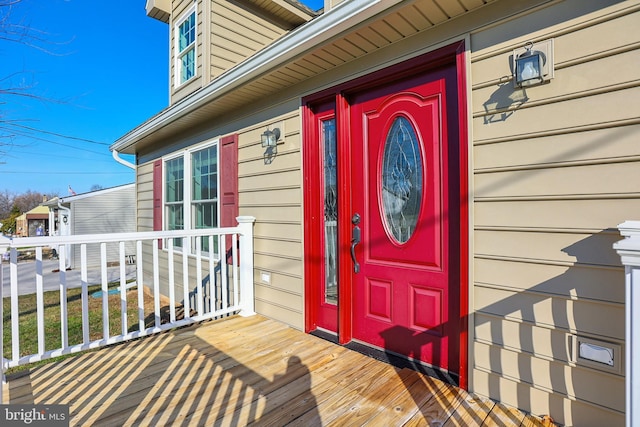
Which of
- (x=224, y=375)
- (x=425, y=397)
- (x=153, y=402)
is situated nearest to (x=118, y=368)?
(x=153, y=402)

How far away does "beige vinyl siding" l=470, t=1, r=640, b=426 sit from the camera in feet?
4.79

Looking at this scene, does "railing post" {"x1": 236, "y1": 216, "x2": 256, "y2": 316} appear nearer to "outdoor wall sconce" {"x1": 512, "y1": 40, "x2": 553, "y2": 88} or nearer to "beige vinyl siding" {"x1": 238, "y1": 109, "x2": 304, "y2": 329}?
"beige vinyl siding" {"x1": 238, "y1": 109, "x2": 304, "y2": 329}

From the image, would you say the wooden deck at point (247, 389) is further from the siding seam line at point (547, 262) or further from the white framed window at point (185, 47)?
the white framed window at point (185, 47)

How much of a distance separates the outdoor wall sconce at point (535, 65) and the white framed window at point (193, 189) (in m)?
3.44

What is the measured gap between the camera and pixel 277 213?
3266mm

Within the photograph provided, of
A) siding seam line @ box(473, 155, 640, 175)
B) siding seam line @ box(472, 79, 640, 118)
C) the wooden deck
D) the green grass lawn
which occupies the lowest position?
the green grass lawn

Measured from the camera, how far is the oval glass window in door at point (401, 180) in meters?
2.24

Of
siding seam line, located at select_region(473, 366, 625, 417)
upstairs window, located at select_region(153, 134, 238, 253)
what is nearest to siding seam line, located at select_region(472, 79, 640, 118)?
siding seam line, located at select_region(473, 366, 625, 417)

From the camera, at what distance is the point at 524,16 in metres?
1.73

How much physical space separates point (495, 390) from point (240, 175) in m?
3.11

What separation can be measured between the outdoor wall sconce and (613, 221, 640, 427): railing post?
0.95 meters

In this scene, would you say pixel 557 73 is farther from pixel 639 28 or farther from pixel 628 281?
pixel 628 281

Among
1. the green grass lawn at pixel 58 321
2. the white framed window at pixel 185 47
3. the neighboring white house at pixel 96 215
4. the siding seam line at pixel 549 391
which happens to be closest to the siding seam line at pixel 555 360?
the siding seam line at pixel 549 391

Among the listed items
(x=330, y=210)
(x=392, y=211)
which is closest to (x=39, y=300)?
(x=330, y=210)
